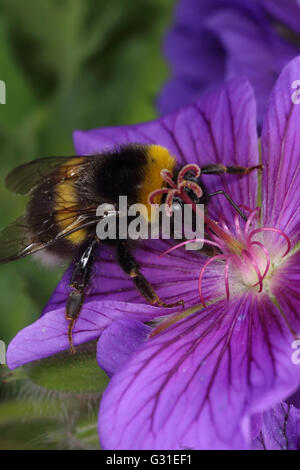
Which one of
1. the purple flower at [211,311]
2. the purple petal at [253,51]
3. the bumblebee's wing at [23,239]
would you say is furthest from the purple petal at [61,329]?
the purple petal at [253,51]

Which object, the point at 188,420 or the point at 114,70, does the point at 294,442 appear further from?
the point at 114,70

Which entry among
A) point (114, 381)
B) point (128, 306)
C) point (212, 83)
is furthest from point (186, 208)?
point (212, 83)

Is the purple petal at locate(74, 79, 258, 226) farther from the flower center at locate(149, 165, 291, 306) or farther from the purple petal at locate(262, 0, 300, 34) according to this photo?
the purple petal at locate(262, 0, 300, 34)

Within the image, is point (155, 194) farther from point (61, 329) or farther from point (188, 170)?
→ point (61, 329)

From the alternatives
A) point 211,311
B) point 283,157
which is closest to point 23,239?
point 211,311

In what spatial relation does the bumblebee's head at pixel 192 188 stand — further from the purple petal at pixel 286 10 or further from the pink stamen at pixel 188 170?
the purple petal at pixel 286 10

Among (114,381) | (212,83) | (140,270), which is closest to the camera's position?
(114,381)

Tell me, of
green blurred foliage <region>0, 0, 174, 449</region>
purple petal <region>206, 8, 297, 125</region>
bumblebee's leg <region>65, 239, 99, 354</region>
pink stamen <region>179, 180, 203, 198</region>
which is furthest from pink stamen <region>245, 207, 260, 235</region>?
green blurred foliage <region>0, 0, 174, 449</region>
